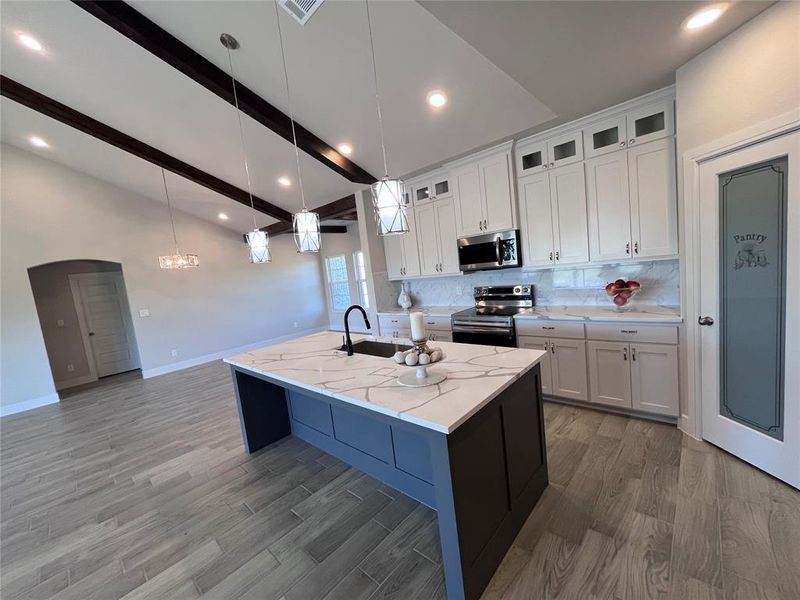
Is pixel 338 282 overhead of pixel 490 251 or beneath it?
beneath

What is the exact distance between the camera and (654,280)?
9.86ft

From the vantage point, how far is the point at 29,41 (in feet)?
9.76

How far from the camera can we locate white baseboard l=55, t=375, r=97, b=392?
20.0ft

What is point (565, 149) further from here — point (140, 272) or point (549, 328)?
point (140, 272)

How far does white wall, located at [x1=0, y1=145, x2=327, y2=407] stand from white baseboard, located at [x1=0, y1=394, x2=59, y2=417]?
5 cm

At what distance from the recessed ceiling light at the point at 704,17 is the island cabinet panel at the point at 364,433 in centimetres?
291

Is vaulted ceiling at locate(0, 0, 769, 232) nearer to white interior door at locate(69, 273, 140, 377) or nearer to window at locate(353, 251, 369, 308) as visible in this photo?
white interior door at locate(69, 273, 140, 377)

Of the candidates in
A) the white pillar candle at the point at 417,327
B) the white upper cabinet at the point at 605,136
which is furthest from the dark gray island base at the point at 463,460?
the white upper cabinet at the point at 605,136

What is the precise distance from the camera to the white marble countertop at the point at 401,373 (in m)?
Result: 1.33

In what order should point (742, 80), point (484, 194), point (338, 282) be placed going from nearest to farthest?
1. point (742, 80)
2. point (484, 194)
3. point (338, 282)

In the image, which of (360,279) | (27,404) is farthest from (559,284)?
(27,404)

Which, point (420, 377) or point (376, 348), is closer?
point (420, 377)

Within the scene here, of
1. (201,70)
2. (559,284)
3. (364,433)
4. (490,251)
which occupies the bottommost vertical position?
(364,433)

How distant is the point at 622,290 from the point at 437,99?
237 centimetres
